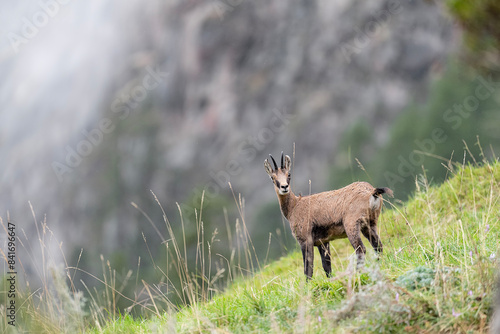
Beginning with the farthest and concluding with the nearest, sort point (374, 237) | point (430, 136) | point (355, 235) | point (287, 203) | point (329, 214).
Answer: point (430, 136) < point (287, 203) < point (329, 214) < point (374, 237) < point (355, 235)

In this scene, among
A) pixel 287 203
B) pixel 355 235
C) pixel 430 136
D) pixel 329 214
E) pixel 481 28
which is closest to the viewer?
pixel 481 28

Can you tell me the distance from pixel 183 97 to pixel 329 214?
55989mm

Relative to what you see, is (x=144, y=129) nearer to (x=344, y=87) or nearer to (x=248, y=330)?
(x=344, y=87)

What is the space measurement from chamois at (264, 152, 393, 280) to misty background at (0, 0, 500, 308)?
28.0 m

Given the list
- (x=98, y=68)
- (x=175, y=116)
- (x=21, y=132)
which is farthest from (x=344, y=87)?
(x=21, y=132)

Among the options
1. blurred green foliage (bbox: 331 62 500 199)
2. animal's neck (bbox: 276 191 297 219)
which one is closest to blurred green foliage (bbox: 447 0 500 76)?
animal's neck (bbox: 276 191 297 219)

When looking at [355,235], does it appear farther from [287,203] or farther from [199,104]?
[199,104]

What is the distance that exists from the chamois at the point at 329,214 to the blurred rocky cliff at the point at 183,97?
104 feet

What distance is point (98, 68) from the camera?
224 ft

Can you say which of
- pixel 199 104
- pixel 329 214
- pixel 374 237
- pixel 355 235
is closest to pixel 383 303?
pixel 355 235

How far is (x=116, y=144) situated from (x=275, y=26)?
2313cm

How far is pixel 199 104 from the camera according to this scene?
2298 inches

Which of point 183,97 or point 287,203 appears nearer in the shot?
point 287,203

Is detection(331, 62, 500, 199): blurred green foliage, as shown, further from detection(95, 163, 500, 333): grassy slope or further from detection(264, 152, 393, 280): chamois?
detection(95, 163, 500, 333): grassy slope
